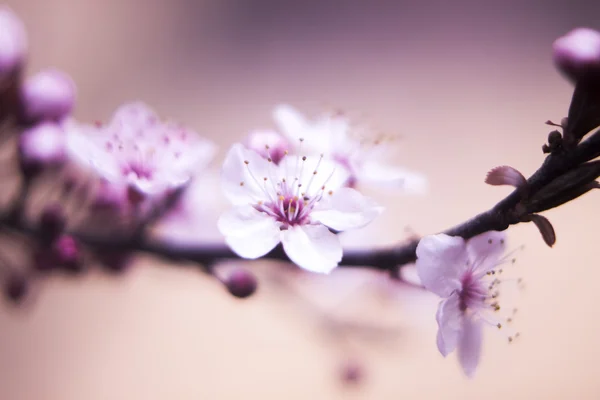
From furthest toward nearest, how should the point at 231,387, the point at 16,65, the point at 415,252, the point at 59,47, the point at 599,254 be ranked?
the point at 59,47 → the point at 599,254 → the point at 231,387 → the point at 16,65 → the point at 415,252

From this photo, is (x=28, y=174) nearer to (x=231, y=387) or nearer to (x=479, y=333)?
(x=479, y=333)

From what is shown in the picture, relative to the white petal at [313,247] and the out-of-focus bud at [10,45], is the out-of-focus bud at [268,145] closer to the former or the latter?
the white petal at [313,247]

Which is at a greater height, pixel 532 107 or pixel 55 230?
pixel 532 107

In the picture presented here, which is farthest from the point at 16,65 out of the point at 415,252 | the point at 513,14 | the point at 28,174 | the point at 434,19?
the point at 513,14

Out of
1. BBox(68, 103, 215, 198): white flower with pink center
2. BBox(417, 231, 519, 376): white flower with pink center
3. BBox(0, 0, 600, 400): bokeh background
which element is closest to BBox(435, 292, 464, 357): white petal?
BBox(417, 231, 519, 376): white flower with pink center

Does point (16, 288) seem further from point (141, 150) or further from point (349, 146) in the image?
point (349, 146)

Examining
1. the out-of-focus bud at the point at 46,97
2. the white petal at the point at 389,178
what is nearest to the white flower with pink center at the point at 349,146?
the white petal at the point at 389,178

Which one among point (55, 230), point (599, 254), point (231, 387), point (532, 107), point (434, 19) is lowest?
point (231, 387)

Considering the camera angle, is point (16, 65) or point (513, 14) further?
point (513, 14)
